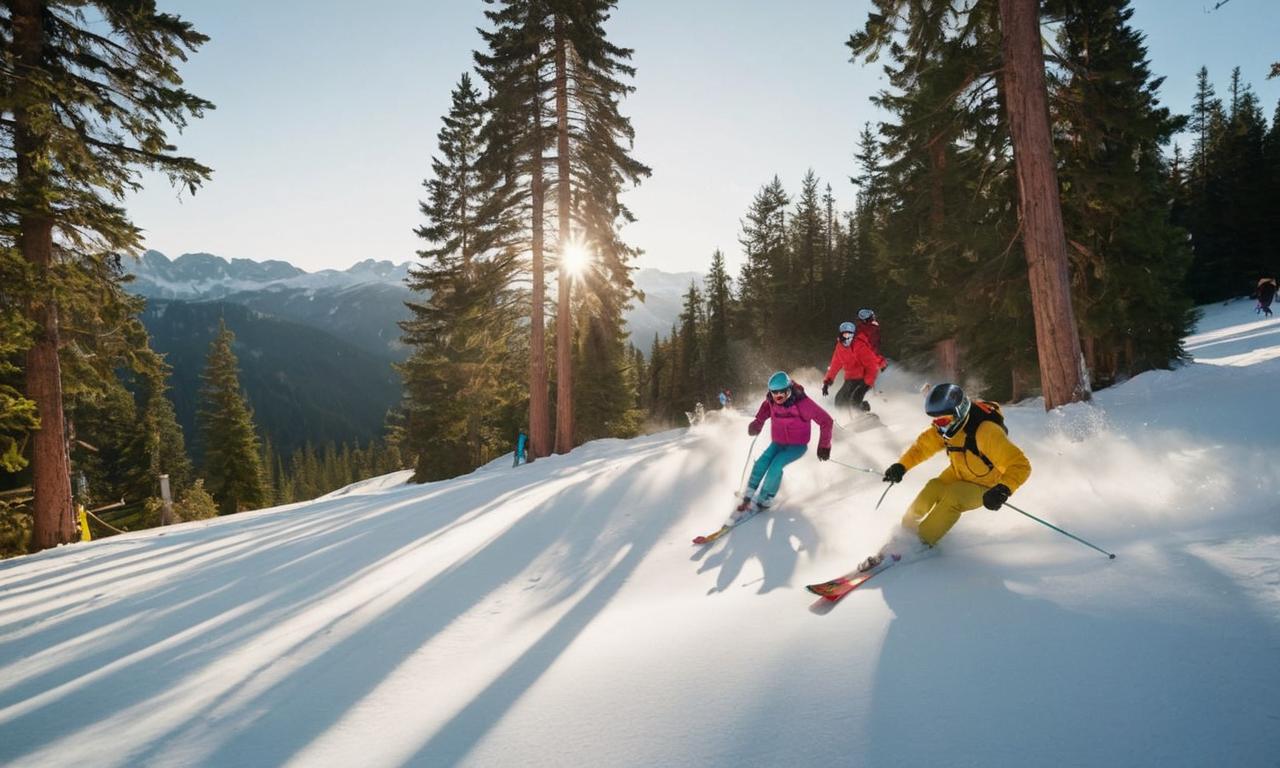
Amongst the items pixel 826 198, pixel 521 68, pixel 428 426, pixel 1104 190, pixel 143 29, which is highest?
pixel 826 198

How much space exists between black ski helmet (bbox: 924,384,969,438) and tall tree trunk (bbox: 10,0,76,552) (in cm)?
1343

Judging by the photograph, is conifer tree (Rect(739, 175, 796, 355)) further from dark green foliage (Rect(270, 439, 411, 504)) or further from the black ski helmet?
dark green foliage (Rect(270, 439, 411, 504))

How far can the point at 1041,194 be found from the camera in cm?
820

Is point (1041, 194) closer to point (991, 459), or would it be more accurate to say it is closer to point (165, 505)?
point (991, 459)

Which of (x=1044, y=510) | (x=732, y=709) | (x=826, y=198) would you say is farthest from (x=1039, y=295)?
(x=826, y=198)

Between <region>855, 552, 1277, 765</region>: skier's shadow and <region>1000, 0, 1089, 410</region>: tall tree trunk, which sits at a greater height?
<region>1000, 0, 1089, 410</region>: tall tree trunk

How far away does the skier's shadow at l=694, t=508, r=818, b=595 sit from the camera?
464 cm

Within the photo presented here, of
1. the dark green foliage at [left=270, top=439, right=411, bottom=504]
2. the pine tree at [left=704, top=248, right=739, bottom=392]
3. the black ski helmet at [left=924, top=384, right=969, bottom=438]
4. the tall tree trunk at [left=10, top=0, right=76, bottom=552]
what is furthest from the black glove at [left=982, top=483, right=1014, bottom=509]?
the dark green foliage at [left=270, top=439, right=411, bottom=504]

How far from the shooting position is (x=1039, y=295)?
27.3 ft

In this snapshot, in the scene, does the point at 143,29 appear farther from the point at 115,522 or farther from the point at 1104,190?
the point at 115,522

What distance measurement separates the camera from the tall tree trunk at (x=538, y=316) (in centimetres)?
1543

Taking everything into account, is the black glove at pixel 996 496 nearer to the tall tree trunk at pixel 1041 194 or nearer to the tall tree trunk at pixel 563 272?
the tall tree trunk at pixel 1041 194

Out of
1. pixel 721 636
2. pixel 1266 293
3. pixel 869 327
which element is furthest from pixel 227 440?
pixel 1266 293

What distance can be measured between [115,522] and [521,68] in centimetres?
3621
